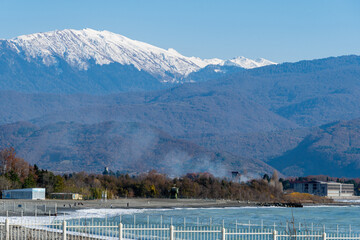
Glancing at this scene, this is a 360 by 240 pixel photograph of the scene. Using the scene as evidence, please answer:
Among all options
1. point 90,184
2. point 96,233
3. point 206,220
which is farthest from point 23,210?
point 90,184

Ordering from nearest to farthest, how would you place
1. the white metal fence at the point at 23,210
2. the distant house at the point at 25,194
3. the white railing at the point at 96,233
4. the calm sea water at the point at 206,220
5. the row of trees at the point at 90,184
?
1. the white railing at the point at 96,233
2. the white metal fence at the point at 23,210
3. the calm sea water at the point at 206,220
4. the distant house at the point at 25,194
5. the row of trees at the point at 90,184

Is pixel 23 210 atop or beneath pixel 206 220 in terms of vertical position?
atop

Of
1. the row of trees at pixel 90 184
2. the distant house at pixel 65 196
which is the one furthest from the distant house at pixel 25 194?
the distant house at pixel 65 196

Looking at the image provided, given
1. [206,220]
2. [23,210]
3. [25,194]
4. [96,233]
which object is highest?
[25,194]

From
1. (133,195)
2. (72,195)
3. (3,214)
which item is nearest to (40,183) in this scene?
(72,195)

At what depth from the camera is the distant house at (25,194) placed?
129 meters

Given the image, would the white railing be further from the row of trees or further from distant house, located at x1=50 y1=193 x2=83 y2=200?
the row of trees

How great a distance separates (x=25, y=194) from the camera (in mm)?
129125

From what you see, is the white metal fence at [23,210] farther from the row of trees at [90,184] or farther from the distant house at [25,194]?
the row of trees at [90,184]

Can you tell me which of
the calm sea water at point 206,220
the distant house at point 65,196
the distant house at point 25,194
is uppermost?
the distant house at point 25,194

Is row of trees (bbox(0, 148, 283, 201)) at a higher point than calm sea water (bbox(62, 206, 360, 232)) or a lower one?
higher

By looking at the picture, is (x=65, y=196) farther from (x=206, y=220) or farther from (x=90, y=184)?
(x=206, y=220)

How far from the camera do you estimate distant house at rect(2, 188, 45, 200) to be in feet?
424

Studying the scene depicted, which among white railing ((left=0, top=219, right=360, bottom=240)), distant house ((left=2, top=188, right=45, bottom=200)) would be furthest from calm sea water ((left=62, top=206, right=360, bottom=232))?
distant house ((left=2, top=188, right=45, bottom=200))
